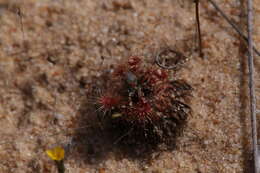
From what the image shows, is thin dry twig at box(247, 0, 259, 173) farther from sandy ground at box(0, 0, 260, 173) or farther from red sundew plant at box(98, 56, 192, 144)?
red sundew plant at box(98, 56, 192, 144)

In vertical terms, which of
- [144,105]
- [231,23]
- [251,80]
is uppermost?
[231,23]

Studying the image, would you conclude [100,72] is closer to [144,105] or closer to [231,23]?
[144,105]

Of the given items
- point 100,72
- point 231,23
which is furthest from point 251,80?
point 100,72

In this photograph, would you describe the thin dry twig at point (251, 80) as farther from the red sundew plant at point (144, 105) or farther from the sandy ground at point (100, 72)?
the red sundew plant at point (144, 105)

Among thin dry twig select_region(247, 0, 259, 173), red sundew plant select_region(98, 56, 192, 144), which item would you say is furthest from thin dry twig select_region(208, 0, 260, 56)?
red sundew plant select_region(98, 56, 192, 144)

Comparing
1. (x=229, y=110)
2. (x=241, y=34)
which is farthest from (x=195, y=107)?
(x=241, y=34)
